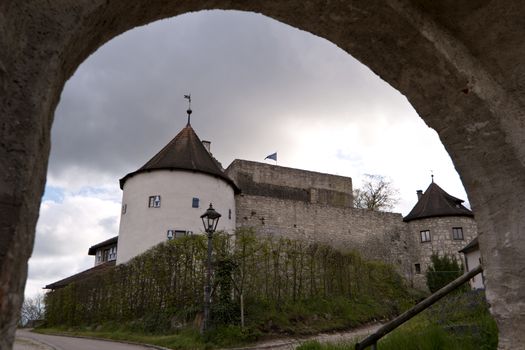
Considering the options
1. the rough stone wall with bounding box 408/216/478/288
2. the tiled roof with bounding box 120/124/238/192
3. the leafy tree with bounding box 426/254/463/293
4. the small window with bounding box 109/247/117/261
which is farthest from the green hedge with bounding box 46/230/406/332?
the small window with bounding box 109/247/117/261

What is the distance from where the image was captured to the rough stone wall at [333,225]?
2803cm

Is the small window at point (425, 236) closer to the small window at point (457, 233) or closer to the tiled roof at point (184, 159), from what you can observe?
the small window at point (457, 233)

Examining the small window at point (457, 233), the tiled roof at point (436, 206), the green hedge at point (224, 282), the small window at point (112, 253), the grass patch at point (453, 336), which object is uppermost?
the tiled roof at point (436, 206)

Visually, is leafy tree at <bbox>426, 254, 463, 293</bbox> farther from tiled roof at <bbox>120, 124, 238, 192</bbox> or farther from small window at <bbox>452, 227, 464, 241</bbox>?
tiled roof at <bbox>120, 124, 238, 192</bbox>

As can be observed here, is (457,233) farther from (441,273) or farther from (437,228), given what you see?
(441,273)

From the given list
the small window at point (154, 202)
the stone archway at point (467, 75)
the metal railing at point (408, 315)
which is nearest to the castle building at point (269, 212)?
the small window at point (154, 202)

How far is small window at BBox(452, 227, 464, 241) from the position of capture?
A: 31453 millimetres

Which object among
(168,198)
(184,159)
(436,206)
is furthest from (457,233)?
(168,198)

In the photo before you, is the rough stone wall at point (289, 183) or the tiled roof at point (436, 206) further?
the rough stone wall at point (289, 183)

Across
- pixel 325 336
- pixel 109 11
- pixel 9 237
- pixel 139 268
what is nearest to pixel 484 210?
pixel 109 11

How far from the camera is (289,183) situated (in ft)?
131

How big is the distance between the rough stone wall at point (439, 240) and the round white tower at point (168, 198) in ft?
48.9

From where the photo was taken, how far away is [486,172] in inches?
132

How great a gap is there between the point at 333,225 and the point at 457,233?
8.25m
